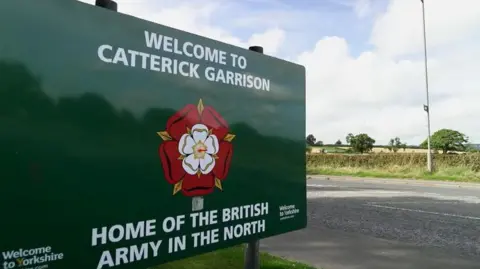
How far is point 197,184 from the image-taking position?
2848 millimetres

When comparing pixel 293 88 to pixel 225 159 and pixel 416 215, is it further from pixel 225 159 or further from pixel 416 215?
pixel 416 215

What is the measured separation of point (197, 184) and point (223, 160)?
32cm

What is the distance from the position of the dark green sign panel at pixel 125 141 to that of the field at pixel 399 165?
21.6 meters

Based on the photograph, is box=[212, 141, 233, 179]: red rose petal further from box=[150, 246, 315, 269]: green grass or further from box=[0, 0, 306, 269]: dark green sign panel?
box=[150, 246, 315, 269]: green grass

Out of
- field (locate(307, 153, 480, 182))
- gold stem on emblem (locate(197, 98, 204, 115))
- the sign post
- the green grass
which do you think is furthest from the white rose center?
field (locate(307, 153, 480, 182))

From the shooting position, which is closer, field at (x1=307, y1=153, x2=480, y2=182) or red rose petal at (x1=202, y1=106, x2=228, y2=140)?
red rose petal at (x1=202, y1=106, x2=228, y2=140)

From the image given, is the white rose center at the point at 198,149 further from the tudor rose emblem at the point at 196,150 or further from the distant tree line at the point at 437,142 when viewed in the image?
the distant tree line at the point at 437,142

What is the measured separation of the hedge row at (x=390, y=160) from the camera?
24597 mm

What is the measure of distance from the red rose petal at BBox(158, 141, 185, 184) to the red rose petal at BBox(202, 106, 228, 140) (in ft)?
1.15

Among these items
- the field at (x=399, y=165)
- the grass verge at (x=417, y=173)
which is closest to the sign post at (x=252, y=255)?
the grass verge at (x=417, y=173)

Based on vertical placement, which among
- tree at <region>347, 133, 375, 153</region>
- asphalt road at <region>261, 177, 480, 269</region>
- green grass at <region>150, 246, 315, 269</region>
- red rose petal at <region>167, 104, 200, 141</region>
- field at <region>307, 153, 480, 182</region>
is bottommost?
asphalt road at <region>261, 177, 480, 269</region>

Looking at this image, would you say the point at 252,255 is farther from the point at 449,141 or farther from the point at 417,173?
the point at 449,141

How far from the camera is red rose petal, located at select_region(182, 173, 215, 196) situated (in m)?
2.78

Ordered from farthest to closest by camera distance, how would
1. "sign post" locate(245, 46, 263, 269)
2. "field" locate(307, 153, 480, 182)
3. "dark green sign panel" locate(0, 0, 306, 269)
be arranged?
"field" locate(307, 153, 480, 182)
"sign post" locate(245, 46, 263, 269)
"dark green sign panel" locate(0, 0, 306, 269)
